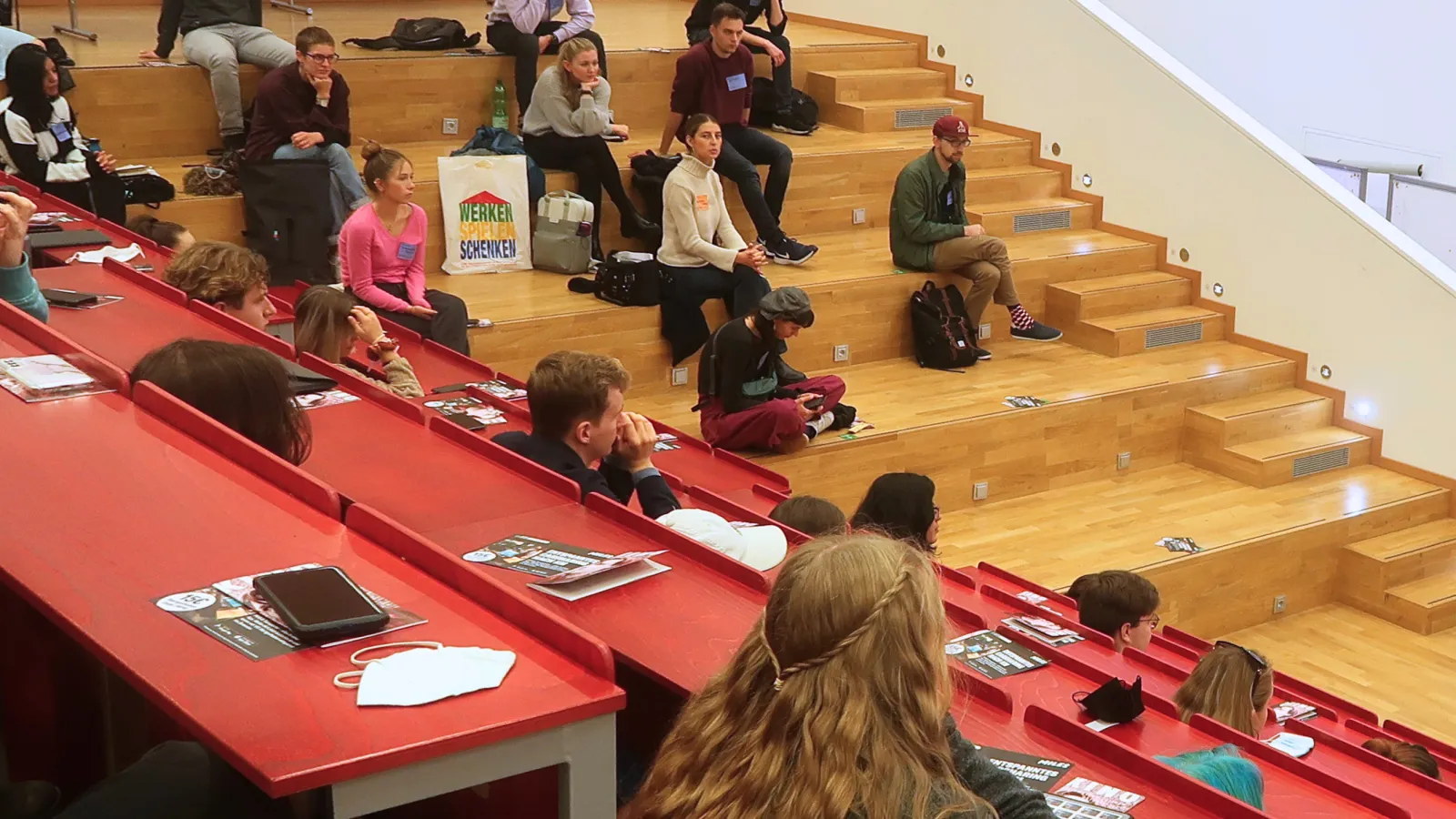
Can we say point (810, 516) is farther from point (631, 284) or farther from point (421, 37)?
point (421, 37)

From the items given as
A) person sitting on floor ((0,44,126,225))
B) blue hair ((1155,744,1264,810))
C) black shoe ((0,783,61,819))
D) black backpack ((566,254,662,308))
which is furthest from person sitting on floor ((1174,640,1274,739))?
person sitting on floor ((0,44,126,225))

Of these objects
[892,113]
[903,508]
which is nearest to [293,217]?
[903,508]

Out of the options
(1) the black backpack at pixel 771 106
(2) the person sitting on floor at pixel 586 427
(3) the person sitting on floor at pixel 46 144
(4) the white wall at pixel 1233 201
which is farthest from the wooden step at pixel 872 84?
(2) the person sitting on floor at pixel 586 427

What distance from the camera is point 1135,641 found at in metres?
4.15

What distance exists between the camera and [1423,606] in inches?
248

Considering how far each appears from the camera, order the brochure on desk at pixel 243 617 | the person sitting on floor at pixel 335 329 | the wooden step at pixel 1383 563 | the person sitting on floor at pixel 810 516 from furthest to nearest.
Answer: the wooden step at pixel 1383 563, the person sitting on floor at pixel 335 329, the person sitting on floor at pixel 810 516, the brochure on desk at pixel 243 617

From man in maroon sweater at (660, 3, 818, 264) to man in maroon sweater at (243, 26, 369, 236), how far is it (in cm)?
167

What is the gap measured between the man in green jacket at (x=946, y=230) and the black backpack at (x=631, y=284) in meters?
1.38

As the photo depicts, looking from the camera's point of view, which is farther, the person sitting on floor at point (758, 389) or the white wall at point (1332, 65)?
the white wall at point (1332, 65)

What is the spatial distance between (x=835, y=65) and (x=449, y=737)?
8122 millimetres

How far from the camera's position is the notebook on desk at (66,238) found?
16.0 feet

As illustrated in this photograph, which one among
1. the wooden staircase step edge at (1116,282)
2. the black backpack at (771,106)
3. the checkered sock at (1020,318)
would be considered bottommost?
the checkered sock at (1020,318)

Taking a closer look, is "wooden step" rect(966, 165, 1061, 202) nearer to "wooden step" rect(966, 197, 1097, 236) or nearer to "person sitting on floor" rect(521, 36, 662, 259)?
"wooden step" rect(966, 197, 1097, 236)

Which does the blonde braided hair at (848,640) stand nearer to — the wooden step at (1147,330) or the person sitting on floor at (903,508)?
the person sitting on floor at (903,508)
